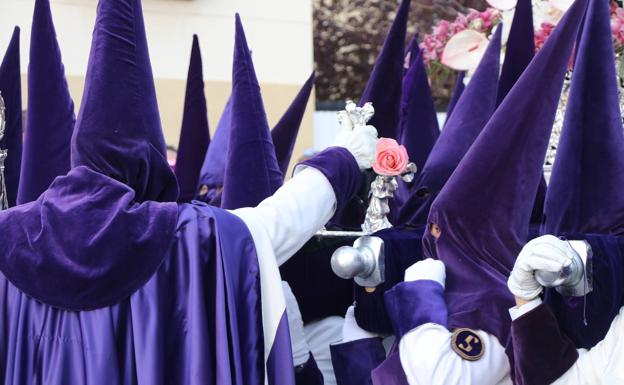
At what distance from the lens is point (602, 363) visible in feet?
4.57

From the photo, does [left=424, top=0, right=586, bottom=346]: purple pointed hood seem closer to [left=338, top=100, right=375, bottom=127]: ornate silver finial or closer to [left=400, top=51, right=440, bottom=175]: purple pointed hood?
[left=338, top=100, right=375, bottom=127]: ornate silver finial

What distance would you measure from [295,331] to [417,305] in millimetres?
331

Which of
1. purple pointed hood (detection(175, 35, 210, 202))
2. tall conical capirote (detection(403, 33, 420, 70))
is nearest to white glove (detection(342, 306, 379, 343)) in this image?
purple pointed hood (detection(175, 35, 210, 202))

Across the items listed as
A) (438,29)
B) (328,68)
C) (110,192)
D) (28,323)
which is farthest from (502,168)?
(328,68)

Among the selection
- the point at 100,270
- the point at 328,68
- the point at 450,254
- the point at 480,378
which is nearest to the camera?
the point at 100,270

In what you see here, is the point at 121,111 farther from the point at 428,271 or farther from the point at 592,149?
the point at 592,149

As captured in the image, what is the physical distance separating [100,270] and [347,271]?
1.56 ft

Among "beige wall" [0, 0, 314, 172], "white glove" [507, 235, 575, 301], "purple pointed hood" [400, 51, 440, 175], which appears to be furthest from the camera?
"beige wall" [0, 0, 314, 172]

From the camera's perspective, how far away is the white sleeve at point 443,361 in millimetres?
1449

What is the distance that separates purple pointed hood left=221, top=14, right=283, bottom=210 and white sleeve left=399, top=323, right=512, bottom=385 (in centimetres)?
54

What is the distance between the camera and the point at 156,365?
1.41m

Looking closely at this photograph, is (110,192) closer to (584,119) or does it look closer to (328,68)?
(584,119)

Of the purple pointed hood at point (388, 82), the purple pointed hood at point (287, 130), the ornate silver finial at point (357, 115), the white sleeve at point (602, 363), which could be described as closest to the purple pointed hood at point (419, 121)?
the purple pointed hood at point (388, 82)

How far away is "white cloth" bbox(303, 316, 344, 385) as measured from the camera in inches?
76.0
